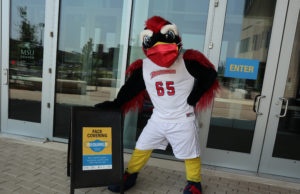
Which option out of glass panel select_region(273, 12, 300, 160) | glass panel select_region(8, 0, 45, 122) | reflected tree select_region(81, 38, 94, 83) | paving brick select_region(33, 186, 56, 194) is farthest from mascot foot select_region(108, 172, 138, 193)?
glass panel select_region(8, 0, 45, 122)

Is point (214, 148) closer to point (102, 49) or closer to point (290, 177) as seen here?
point (290, 177)

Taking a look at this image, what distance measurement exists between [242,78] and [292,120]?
106cm

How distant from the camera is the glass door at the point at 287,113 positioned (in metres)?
3.33

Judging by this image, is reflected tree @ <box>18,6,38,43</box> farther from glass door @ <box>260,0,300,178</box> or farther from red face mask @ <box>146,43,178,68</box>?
glass door @ <box>260,0,300,178</box>

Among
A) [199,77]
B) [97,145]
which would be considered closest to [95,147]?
[97,145]

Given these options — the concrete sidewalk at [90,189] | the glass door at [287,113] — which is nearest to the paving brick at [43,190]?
the concrete sidewalk at [90,189]

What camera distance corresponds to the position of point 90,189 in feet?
9.28

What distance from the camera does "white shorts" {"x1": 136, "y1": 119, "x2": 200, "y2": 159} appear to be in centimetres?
256

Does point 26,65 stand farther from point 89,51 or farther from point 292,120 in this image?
point 292,120

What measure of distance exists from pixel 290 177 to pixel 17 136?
4949mm

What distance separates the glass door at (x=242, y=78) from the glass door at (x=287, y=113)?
4.6 inches

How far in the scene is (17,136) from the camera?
14.3 ft

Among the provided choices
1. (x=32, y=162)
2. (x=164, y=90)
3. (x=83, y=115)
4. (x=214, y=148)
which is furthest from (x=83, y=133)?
(x=214, y=148)

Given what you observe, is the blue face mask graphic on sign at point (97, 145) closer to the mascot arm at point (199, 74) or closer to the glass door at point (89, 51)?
the mascot arm at point (199, 74)
